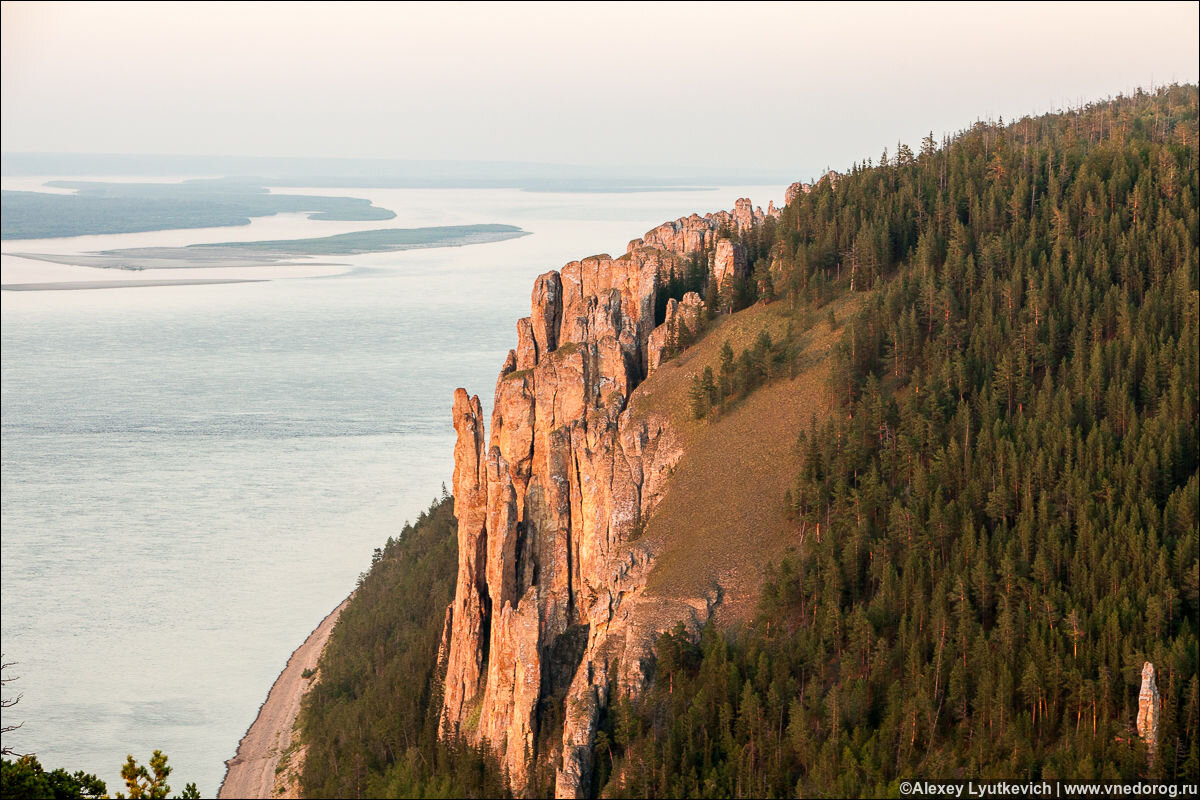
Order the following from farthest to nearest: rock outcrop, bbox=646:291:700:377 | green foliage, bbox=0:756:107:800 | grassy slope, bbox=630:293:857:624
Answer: rock outcrop, bbox=646:291:700:377
grassy slope, bbox=630:293:857:624
green foliage, bbox=0:756:107:800

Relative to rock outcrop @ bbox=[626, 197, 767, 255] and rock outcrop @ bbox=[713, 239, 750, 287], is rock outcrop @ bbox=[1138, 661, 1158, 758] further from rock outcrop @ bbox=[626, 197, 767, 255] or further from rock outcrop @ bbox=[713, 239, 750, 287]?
rock outcrop @ bbox=[626, 197, 767, 255]

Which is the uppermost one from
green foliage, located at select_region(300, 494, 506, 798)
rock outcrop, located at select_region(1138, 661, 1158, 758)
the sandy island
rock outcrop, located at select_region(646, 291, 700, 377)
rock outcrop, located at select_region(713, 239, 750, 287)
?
rock outcrop, located at select_region(713, 239, 750, 287)

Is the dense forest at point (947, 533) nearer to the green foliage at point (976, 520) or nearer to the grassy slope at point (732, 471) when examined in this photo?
the green foliage at point (976, 520)

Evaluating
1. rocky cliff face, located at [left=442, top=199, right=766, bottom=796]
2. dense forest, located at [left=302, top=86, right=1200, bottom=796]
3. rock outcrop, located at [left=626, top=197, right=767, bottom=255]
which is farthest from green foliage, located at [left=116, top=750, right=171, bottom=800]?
rock outcrop, located at [left=626, top=197, right=767, bottom=255]

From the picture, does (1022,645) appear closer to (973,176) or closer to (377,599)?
(973,176)

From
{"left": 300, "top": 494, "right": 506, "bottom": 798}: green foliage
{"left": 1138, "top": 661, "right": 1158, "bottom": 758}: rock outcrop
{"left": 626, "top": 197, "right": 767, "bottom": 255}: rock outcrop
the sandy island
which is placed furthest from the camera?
{"left": 626, "top": 197, "right": 767, "bottom": 255}: rock outcrop
